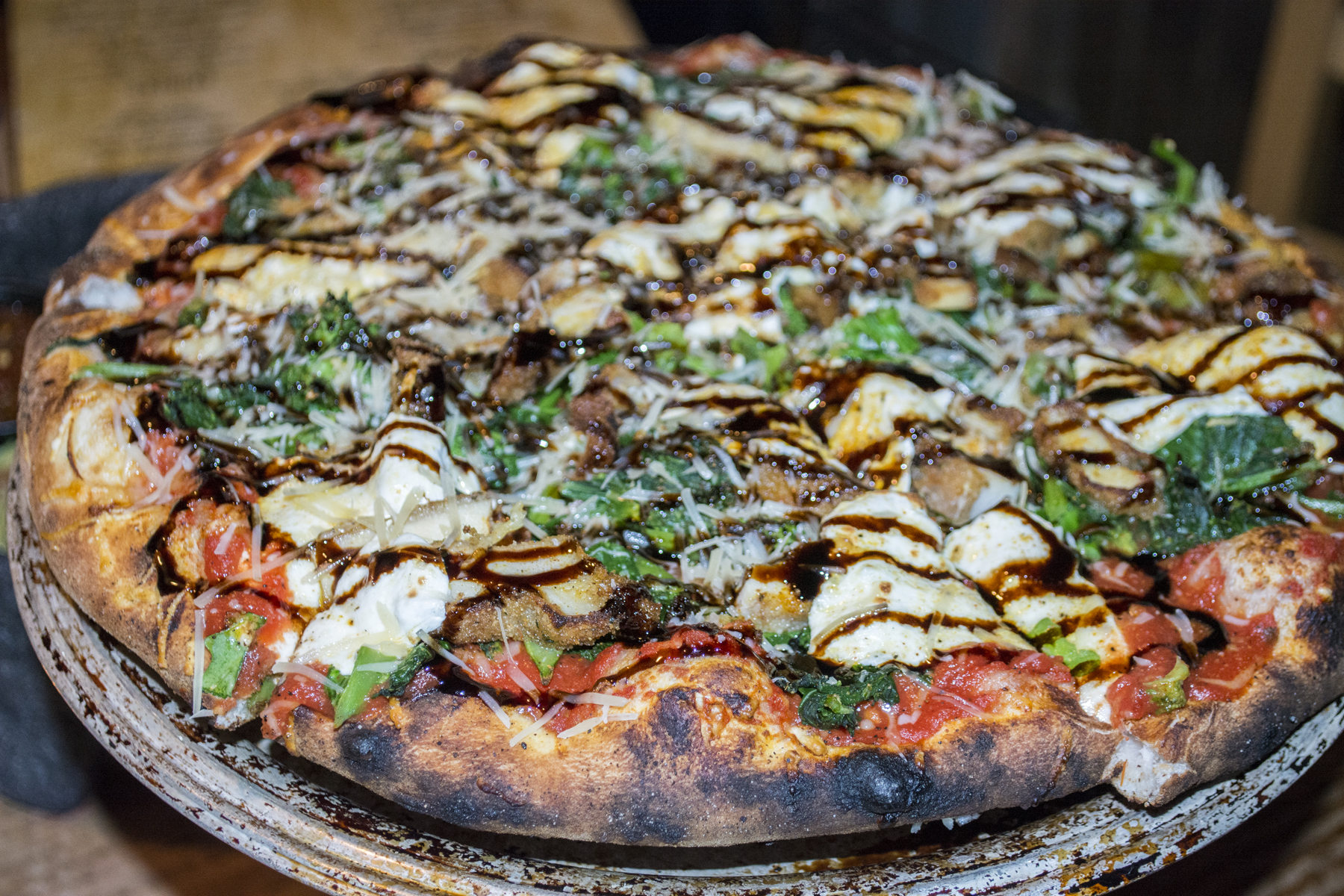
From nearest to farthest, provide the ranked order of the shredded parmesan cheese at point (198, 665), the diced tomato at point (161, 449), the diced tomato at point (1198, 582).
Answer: the shredded parmesan cheese at point (198, 665) < the diced tomato at point (1198, 582) < the diced tomato at point (161, 449)

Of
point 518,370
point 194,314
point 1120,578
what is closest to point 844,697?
point 1120,578

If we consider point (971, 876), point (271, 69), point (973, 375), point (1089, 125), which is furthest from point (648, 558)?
point (1089, 125)

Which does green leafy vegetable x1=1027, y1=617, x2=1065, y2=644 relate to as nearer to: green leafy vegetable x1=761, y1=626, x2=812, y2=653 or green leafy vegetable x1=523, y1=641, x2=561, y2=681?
green leafy vegetable x1=761, y1=626, x2=812, y2=653

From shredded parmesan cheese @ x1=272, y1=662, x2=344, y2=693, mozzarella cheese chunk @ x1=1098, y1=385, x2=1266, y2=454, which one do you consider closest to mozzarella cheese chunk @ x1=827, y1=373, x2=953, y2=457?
mozzarella cheese chunk @ x1=1098, y1=385, x2=1266, y2=454

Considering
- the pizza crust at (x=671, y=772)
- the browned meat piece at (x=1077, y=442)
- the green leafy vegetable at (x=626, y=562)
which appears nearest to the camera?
the pizza crust at (x=671, y=772)

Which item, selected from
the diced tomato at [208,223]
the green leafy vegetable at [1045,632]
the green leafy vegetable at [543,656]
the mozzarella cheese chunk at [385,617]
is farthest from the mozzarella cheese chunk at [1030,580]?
the diced tomato at [208,223]

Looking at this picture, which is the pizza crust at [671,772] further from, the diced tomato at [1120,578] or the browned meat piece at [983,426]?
the browned meat piece at [983,426]
